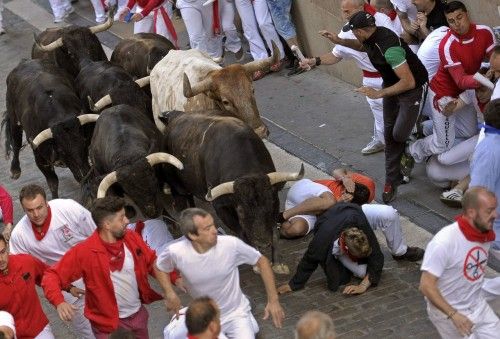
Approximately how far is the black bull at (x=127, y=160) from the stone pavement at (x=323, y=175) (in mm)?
1133

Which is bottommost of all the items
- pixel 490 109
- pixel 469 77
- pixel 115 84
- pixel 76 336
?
pixel 76 336

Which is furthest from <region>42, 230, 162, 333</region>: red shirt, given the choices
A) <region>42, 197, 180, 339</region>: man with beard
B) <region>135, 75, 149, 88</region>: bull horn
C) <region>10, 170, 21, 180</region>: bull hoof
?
<region>10, 170, 21, 180</region>: bull hoof

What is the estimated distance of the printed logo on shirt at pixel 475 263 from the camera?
775 centimetres

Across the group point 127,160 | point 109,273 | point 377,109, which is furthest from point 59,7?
point 109,273

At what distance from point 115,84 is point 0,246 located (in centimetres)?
553

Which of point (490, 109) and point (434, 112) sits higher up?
point (490, 109)

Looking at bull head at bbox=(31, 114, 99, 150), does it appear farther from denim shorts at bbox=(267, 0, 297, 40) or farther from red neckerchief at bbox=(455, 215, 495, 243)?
red neckerchief at bbox=(455, 215, 495, 243)

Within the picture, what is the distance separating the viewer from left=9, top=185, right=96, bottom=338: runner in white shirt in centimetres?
920

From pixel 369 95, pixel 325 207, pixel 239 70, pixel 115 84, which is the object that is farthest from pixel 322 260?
pixel 115 84

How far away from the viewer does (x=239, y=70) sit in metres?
12.2

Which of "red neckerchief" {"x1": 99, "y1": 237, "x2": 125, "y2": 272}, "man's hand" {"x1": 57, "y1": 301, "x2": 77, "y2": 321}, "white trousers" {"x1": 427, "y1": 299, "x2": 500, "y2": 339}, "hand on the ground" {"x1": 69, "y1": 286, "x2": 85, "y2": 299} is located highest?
"red neckerchief" {"x1": 99, "y1": 237, "x2": 125, "y2": 272}

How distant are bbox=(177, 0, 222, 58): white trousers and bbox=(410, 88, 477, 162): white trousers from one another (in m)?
5.90

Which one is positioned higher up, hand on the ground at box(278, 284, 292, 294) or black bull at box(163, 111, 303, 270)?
black bull at box(163, 111, 303, 270)

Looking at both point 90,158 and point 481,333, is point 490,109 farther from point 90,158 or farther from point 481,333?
point 90,158
